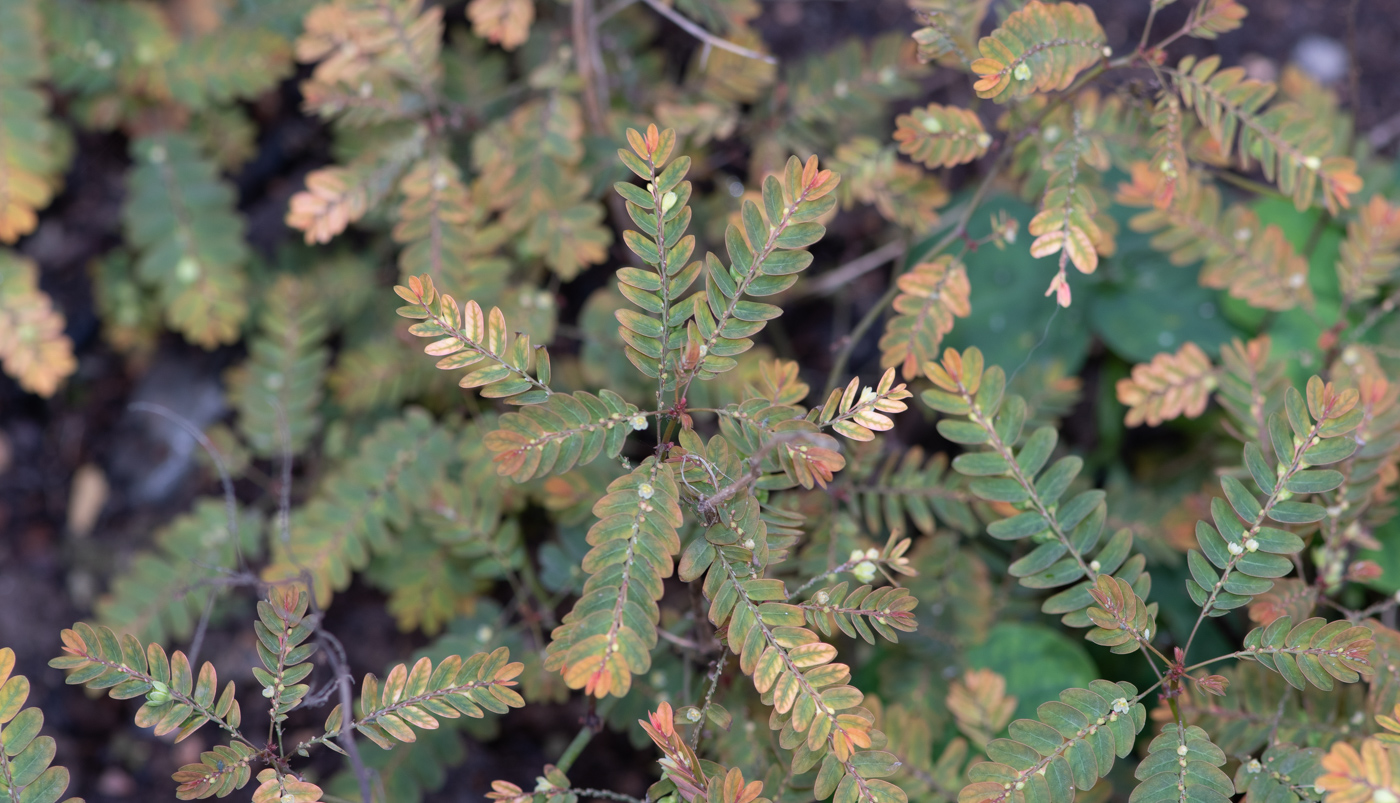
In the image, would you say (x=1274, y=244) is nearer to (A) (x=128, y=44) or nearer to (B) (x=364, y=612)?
(B) (x=364, y=612)

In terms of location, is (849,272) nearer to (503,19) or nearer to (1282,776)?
(503,19)

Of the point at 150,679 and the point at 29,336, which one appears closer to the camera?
the point at 150,679

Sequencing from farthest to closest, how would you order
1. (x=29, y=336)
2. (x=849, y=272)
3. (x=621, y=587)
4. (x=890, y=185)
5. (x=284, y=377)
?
1. (x=849, y=272)
2. (x=284, y=377)
3. (x=29, y=336)
4. (x=890, y=185)
5. (x=621, y=587)

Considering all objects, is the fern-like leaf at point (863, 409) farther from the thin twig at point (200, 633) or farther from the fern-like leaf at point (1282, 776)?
the thin twig at point (200, 633)

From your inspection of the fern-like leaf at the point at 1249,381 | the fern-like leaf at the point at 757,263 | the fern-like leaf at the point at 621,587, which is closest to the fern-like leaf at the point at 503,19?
the fern-like leaf at the point at 757,263

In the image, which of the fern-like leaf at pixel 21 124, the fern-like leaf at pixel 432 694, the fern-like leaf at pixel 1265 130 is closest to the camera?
the fern-like leaf at pixel 432 694

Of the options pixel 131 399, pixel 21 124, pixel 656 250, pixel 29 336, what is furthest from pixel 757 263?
pixel 131 399
